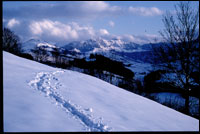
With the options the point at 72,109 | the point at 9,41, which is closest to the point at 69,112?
the point at 72,109

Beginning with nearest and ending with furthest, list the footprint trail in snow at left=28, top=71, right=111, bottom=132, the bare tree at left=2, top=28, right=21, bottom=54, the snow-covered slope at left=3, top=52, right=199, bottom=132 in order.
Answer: the snow-covered slope at left=3, top=52, right=199, bottom=132
the footprint trail in snow at left=28, top=71, right=111, bottom=132
the bare tree at left=2, top=28, right=21, bottom=54

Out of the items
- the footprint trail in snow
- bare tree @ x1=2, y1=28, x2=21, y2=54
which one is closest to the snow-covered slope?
the footprint trail in snow

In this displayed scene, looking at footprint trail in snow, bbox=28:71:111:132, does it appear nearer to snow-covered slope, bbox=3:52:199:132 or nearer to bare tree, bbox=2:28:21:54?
snow-covered slope, bbox=3:52:199:132

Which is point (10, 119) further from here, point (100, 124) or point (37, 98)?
point (100, 124)

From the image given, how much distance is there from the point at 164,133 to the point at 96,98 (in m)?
2.25

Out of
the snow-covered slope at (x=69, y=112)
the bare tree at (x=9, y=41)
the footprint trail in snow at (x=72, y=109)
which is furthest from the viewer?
the bare tree at (x=9, y=41)

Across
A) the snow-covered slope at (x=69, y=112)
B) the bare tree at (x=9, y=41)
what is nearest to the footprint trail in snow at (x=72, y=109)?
the snow-covered slope at (x=69, y=112)

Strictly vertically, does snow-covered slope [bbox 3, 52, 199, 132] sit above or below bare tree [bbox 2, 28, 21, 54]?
below

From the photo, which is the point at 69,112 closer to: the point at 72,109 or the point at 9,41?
the point at 72,109

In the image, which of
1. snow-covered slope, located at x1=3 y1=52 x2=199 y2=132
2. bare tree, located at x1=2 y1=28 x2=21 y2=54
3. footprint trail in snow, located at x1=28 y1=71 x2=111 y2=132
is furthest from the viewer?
bare tree, located at x1=2 y1=28 x2=21 y2=54

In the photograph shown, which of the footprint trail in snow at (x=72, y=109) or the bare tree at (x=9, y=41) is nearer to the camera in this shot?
the footprint trail in snow at (x=72, y=109)

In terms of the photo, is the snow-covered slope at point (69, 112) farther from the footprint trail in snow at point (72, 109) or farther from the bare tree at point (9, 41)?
the bare tree at point (9, 41)

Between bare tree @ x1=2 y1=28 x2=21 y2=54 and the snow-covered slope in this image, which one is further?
bare tree @ x1=2 y1=28 x2=21 y2=54

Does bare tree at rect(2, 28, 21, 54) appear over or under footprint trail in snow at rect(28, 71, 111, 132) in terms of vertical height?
over
